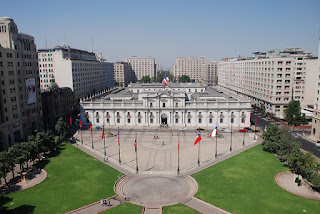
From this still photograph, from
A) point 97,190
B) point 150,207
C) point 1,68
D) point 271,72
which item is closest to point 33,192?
point 97,190

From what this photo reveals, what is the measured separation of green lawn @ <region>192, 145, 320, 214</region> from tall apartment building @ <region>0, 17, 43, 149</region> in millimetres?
56291

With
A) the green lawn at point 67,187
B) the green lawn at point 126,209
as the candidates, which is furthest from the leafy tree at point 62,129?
the green lawn at point 126,209

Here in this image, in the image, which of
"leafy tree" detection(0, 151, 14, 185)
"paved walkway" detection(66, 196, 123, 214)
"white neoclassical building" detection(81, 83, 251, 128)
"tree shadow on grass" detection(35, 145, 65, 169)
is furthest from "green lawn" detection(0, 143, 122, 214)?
"white neoclassical building" detection(81, 83, 251, 128)

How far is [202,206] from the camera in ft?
143

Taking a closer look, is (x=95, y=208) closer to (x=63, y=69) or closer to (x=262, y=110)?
(x=262, y=110)

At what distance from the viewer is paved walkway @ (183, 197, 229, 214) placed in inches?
1658

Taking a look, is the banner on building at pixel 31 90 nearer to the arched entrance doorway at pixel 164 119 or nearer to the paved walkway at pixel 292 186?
the arched entrance doorway at pixel 164 119

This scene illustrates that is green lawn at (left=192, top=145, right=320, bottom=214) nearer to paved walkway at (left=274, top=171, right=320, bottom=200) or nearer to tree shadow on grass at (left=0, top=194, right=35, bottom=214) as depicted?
paved walkway at (left=274, top=171, right=320, bottom=200)

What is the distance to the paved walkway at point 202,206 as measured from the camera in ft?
138

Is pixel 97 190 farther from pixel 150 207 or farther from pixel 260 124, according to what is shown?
pixel 260 124

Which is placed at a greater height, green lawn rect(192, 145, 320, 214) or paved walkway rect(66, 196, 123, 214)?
green lawn rect(192, 145, 320, 214)

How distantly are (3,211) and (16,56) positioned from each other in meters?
52.6

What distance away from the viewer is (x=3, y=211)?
40562 millimetres

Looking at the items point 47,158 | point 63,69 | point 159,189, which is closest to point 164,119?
point 47,158
